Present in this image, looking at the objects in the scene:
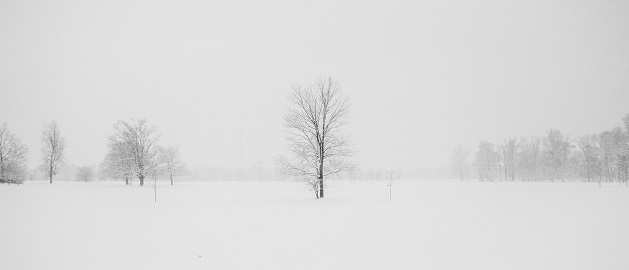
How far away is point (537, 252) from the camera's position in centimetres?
877

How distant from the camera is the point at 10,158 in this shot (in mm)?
39500

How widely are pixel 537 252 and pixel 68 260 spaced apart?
1451cm

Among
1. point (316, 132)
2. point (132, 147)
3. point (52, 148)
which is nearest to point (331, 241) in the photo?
point (316, 132)

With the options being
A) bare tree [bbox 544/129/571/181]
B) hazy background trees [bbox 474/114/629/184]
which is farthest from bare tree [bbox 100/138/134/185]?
bare tree [bbox 544/129/571/181]

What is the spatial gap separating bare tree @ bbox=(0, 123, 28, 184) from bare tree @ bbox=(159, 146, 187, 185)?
17.4 m

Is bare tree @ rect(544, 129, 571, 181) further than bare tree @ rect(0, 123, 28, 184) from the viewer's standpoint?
Yes

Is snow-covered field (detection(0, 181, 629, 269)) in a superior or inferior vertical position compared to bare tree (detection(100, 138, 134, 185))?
inferior

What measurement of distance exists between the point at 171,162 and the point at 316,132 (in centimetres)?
3724

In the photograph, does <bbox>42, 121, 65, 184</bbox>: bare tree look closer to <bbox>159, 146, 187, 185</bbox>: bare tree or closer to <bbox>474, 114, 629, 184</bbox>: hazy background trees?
<bbox>159, 146, 187, 185</bbox>: bare tree

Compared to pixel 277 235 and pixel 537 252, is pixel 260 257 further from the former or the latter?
pixel 537 252

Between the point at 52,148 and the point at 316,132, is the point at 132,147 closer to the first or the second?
the point at 52,148

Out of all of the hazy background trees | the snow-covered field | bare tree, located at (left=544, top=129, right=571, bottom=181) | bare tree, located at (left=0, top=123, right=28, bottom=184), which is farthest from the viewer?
bare tree, located at (left=544, top=129, right=571, bottom=181)

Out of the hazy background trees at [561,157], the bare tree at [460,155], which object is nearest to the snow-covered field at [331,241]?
the hazy background trees at [561,157]

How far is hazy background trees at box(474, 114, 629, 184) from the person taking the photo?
164ft
